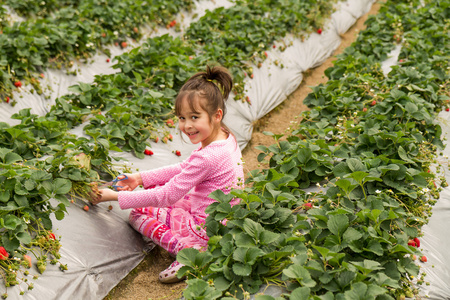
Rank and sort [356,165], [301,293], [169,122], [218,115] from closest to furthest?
[301,293], [356,165], [218,115], [169,122]

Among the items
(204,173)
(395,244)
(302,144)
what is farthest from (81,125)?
(395,244)

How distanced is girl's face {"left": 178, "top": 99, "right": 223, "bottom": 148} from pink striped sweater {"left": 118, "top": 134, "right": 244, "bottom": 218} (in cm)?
9

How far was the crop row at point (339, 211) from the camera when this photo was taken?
80.2 inches

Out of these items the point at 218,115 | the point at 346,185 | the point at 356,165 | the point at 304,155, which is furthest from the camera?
the point at 304,155

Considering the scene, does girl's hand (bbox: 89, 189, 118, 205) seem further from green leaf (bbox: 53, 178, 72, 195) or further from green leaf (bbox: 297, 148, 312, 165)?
green leaf (bbox: 297, 148, 312, 165)

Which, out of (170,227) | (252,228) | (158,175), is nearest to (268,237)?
(252,228)

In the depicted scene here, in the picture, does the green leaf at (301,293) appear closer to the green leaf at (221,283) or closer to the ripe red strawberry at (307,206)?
the green leaf at (221,283)

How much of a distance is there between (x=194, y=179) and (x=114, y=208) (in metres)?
0.69

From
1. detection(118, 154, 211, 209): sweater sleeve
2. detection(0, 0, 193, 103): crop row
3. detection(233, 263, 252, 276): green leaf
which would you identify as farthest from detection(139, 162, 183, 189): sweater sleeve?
detection(0, 0, 193, 103): crop row

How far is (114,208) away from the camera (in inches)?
122

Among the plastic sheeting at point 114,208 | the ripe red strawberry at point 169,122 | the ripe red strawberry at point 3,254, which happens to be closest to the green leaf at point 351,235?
the plastic sheeting at point 114,208

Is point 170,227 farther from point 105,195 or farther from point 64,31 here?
point 64,31

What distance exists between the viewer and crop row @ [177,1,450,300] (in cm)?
204

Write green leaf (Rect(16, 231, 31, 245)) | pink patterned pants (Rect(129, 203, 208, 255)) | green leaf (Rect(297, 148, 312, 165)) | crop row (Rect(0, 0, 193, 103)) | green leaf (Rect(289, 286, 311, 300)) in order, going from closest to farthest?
green leaf (Rect(289, 286, 311, 300)) < green leaf (Rect(16, 231, 31, 245)) < pink patterned pants (Rect(129, 203, 208, 255)) < green leaf (Rect(297, 148, 312, 165)) < crop row (Rect(0, 0, 193, 103))
